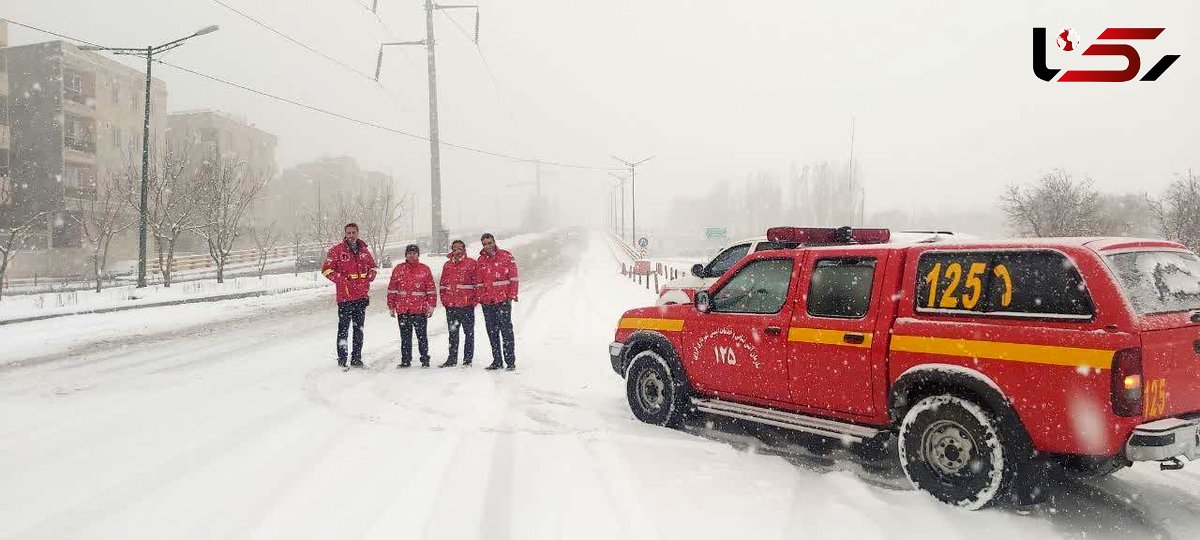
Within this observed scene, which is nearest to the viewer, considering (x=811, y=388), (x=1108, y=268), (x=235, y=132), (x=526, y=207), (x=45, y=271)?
(x=1108, y=268)

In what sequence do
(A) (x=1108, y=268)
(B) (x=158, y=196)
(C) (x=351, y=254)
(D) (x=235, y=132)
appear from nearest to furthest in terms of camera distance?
(A) (x=1108, y=268) < (C) (x=351, y=254) < (B) (x=158, y=196) < (D) (x=235, y=132)

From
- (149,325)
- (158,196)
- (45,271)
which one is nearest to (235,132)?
(45,271)

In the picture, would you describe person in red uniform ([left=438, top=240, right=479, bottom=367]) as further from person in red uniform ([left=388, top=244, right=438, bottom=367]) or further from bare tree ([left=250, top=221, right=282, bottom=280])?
bare tree ([left=250, top=221, right=282, bottom=280])

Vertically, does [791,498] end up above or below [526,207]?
below

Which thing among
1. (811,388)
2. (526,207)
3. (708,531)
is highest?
(526,207)

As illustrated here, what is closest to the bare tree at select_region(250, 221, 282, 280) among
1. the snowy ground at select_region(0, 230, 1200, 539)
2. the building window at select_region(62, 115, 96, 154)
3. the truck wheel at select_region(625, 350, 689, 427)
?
the building window at select_region(62, 115, 96, 154)

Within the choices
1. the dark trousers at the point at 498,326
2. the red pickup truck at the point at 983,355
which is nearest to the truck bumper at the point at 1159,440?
the red pickup truck at the point at 983,355

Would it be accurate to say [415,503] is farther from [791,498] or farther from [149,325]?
[149,325]

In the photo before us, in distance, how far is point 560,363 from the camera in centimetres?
948

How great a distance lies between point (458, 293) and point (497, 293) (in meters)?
0.57

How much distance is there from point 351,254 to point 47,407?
135 inches

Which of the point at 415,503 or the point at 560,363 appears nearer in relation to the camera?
the point at 415,503

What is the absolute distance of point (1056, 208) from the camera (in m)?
33.8

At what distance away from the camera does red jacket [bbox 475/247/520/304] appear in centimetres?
871
